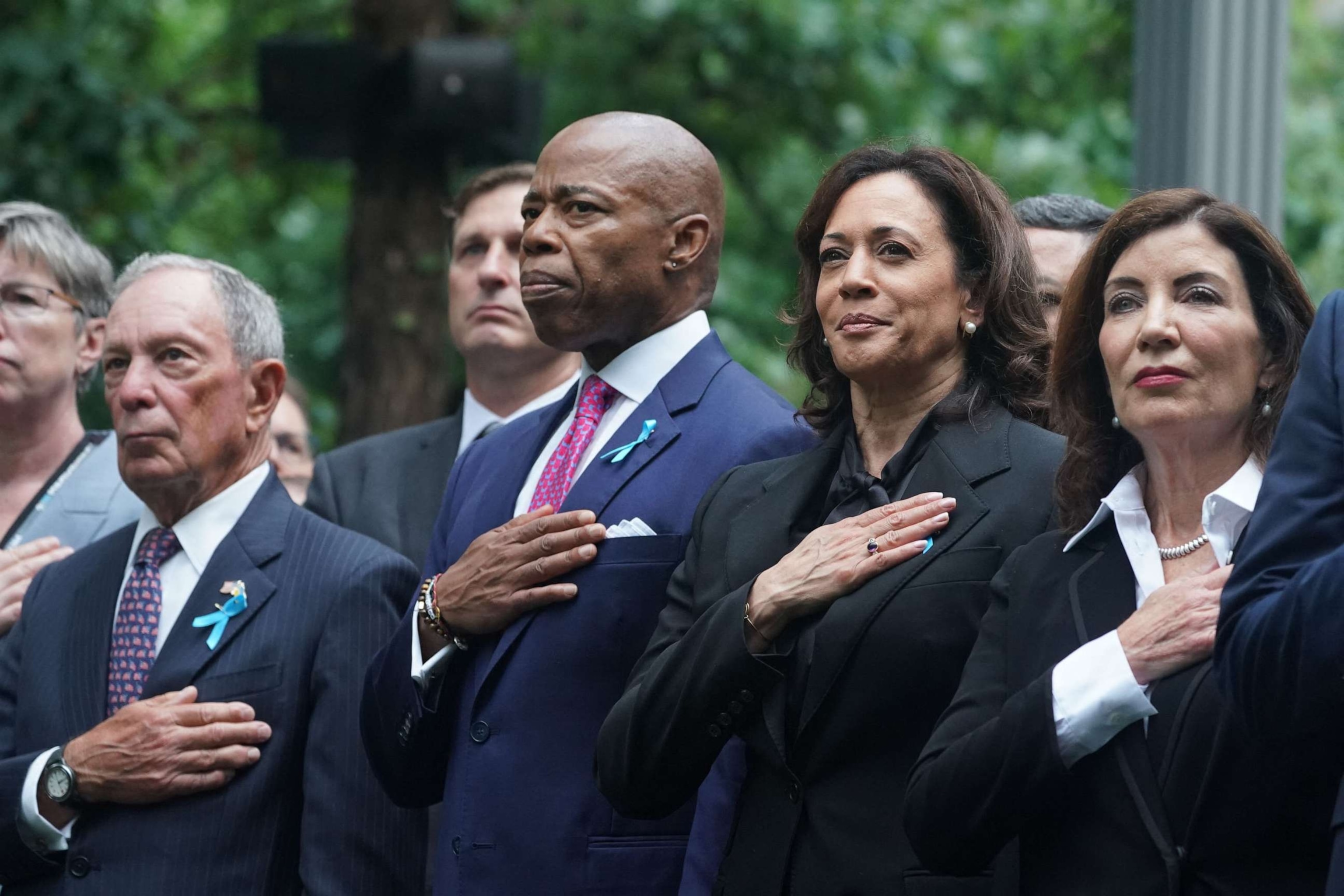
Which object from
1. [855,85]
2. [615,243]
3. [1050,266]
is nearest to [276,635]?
[615,243]

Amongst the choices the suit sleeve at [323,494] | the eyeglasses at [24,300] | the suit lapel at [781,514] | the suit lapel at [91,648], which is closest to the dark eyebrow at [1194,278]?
the suit lapel at [781,514]

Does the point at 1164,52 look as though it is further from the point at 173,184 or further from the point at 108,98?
the point at 173,184

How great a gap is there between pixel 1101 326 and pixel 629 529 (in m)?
0.98

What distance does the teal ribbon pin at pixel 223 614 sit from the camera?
4.01 m

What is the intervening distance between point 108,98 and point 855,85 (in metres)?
3.63

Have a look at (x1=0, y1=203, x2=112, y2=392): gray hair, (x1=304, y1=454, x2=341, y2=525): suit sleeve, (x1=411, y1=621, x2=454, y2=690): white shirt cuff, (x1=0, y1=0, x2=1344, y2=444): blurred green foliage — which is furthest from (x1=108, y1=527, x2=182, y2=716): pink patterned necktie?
(x1=0, y1=0, x2=1344, y2=444): blurred green foliage

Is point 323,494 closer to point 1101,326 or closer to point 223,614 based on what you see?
point 223,614

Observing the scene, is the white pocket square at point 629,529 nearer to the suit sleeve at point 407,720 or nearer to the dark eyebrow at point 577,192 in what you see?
the suit sleeve at point 407,720

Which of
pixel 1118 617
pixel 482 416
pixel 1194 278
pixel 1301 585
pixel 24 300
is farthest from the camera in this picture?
pixel 482 416

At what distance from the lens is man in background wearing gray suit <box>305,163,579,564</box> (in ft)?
16.6

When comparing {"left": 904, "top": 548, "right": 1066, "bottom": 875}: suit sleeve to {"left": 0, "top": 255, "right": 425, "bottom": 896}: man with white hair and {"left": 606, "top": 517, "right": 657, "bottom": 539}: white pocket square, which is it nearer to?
{"left": 606, "top": 517, "right": 657, "bottom": 539}: white pocket square

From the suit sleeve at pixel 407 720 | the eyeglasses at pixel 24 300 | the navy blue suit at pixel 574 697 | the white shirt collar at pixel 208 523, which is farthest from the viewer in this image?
the eyeglasses at pixel 24 300

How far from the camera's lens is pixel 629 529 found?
12.2 ft

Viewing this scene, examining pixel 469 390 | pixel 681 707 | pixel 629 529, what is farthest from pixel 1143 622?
pixel 469 390
